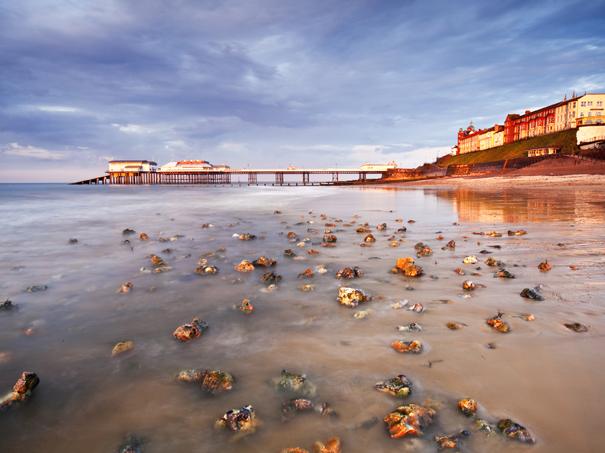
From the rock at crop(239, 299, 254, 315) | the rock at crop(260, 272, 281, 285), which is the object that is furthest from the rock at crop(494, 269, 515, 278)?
the rock at crop(239, 299, 254, 315)

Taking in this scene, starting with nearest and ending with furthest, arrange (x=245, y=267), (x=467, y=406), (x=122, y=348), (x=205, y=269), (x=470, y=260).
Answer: (x=467, y=406) → (x=122, y=348) → (x=205, y=269) → (x=245, y=267) → (x=470, y=260)

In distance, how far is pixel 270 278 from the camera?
5473mm

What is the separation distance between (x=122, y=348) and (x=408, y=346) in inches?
106

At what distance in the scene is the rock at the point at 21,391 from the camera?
8.18 feet

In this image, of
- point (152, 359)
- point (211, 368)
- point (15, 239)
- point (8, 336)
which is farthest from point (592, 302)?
point (15, 239)

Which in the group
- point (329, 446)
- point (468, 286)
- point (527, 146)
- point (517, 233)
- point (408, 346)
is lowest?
point (329, 446)

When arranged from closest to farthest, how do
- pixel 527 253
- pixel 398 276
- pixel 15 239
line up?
pixel 398 276 → pixel 527 253 → pixel 15 239

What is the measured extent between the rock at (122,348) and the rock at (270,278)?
232cm

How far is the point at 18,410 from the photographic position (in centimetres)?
242

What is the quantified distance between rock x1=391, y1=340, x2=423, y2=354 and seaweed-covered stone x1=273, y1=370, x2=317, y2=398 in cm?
97

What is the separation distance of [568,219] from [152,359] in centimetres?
1384

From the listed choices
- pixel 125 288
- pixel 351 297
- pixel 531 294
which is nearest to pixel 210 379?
pixel 351 297

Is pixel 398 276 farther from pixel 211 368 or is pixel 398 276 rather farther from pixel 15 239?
pixel 15 239

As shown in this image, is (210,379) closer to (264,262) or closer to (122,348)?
(122,348)
